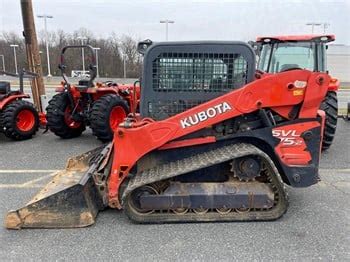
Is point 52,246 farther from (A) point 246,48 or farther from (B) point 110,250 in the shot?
(A) point 246,48

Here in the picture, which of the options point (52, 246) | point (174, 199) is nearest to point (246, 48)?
point (174, 199)

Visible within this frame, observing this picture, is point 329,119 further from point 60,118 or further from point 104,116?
point 60,118

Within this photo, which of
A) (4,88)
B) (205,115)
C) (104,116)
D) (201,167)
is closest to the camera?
(201,167)

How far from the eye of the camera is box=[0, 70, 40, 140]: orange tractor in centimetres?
733

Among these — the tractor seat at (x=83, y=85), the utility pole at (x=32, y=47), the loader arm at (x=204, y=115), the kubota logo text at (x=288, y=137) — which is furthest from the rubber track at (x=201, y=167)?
the utility pole at (x=32, y=47)

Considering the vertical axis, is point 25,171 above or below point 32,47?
below

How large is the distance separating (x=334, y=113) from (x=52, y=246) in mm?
5125

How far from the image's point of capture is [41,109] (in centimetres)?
962

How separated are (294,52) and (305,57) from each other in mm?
228

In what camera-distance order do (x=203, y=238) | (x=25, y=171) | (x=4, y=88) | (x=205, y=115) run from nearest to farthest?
1. (x=203, y=238)
2. (x=205, y=115)
3. (x=25, y=171)
4. (x=4, y=88)

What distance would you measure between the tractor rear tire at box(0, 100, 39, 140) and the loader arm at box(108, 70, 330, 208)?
4472mm

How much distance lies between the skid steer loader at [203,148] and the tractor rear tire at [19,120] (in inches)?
152

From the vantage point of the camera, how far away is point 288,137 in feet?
12.8

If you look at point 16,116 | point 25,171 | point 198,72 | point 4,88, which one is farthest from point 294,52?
point 4,88
